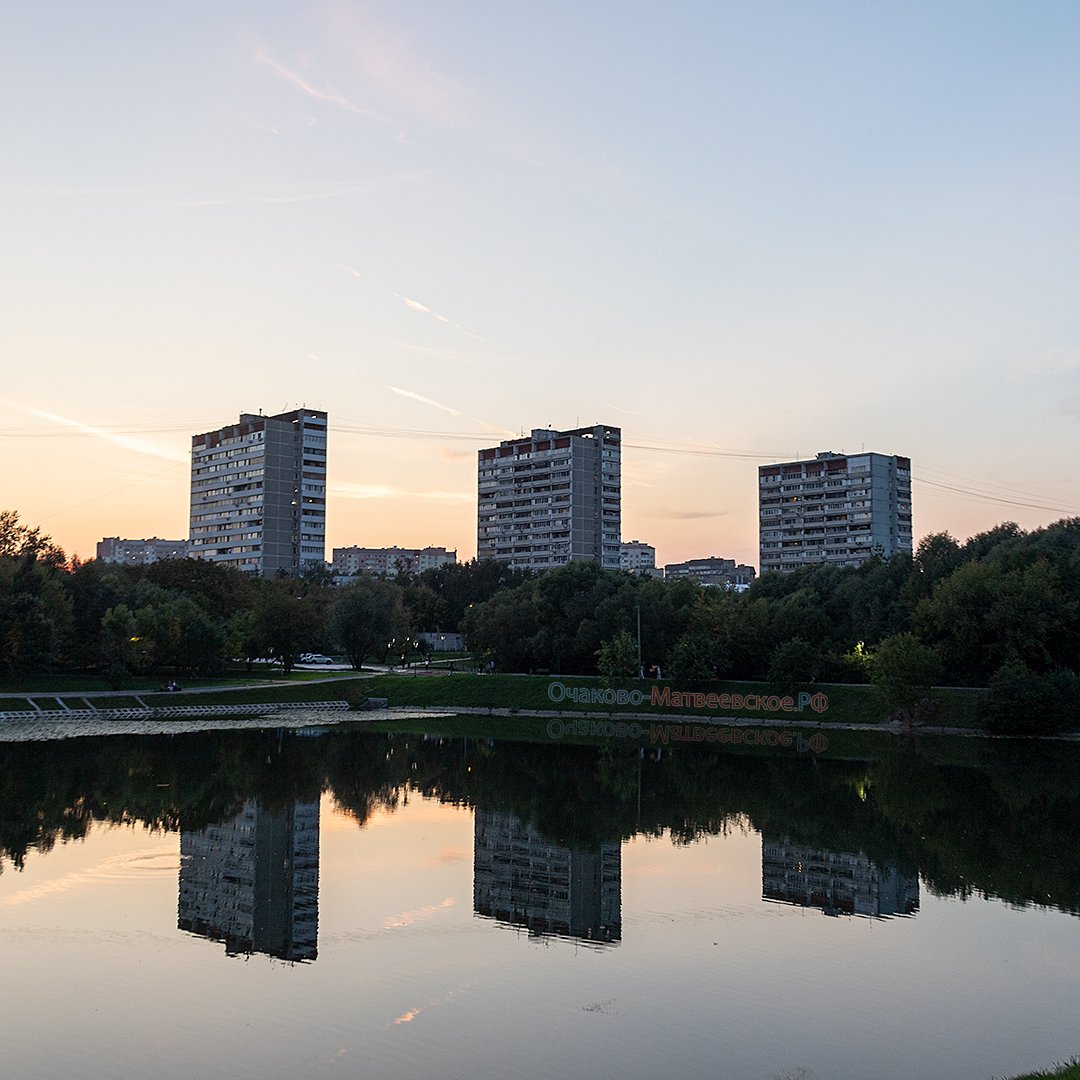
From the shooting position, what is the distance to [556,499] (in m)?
148

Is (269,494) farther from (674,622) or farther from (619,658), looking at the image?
(619,658)

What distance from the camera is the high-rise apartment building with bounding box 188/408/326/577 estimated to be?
14200cm

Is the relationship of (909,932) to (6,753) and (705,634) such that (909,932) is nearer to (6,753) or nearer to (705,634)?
(6,753)

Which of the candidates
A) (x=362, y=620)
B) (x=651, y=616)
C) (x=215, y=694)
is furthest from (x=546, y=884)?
(x=362, y=620)

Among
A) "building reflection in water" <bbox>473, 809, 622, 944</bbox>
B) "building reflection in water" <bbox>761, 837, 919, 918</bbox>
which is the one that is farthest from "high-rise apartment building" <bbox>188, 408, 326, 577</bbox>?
"building reflection in water" <bbox>761, 837, 919, 918</bbox>

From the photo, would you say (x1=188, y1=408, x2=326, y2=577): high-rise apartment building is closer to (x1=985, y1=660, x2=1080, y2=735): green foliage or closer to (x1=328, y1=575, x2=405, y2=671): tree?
Result: (x1=328, y1=575, x2=405, y2=671): tree

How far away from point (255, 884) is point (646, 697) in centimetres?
4434

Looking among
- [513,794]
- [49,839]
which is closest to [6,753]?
[49,839]

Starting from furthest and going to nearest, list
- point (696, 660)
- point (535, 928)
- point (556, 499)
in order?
1. point (556, 499)
2. point (696, 660)
3. point (535, 928)

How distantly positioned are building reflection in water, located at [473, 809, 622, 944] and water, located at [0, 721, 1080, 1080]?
0.32ft

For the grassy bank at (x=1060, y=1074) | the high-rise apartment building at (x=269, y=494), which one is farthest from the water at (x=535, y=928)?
the high-rise apartment building at (x=269, y=494)

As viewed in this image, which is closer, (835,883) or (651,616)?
(835,883)

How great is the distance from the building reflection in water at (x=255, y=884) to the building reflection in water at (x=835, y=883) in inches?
381

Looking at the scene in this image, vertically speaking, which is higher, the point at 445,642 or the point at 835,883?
the point at 445,642
